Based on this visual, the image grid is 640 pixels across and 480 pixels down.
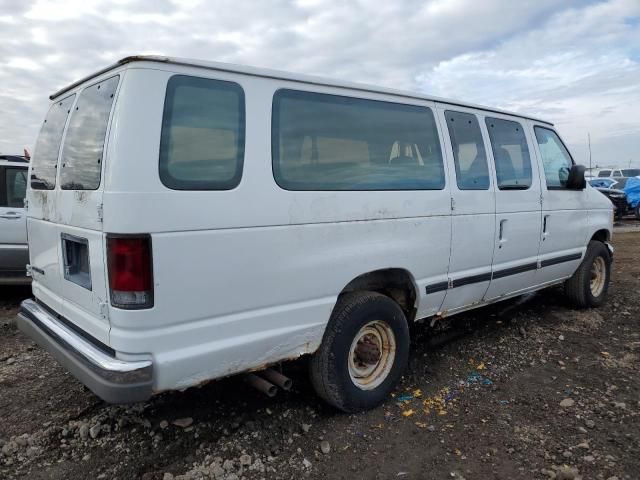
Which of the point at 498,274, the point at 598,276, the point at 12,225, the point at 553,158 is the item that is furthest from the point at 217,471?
the point at 598,276

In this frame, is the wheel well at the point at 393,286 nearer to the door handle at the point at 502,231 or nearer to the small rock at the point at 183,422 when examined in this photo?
the door handle at the point at 502,231

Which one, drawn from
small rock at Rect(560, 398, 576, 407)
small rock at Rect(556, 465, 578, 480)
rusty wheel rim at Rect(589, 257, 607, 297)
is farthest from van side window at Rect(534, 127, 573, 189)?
small rock at Rect(556, 465, 578, 480)

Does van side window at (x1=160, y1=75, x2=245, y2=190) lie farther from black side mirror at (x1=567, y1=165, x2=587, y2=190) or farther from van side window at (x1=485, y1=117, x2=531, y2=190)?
black side mirror at (x1=567, y1=165, x2=587, y2=190)

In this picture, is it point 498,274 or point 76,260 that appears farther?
point 498,274

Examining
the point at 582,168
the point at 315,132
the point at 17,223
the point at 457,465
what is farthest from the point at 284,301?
the point at 17,223

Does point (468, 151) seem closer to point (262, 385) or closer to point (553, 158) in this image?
point (553, 158)

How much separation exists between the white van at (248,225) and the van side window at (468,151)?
0.06 feet

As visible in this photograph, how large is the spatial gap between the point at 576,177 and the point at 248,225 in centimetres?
395

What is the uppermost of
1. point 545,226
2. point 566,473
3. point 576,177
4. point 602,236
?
point 576,177

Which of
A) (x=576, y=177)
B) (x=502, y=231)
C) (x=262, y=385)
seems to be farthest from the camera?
(x=576, y=177)

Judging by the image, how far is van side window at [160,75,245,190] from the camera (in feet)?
8.25

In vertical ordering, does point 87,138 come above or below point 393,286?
above

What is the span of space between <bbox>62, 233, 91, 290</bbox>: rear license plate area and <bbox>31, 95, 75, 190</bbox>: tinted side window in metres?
0.44

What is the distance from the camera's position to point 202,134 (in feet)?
8.63
